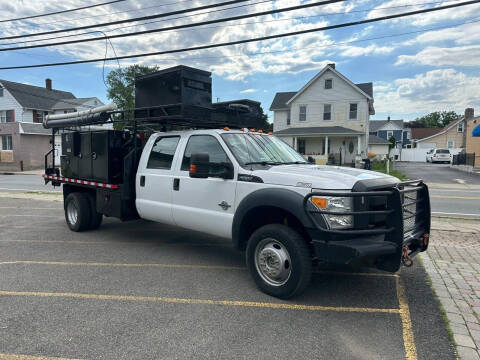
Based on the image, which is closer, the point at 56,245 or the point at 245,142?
the point at 245,142

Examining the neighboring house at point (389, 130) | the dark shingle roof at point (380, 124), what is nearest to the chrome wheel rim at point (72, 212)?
the neighboring house at point (389, 130)

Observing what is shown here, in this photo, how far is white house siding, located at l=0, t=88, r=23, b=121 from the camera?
34.8 m

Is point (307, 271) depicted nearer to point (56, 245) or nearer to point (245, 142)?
point (245, 142)

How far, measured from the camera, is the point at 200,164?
4172mm

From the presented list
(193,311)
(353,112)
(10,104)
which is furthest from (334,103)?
(10,104)

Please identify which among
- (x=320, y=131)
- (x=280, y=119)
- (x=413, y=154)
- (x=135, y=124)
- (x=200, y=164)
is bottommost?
(x=200, y=164)

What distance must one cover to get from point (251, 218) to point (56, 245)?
402 cm

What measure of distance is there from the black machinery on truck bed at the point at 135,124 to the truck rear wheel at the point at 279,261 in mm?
2339

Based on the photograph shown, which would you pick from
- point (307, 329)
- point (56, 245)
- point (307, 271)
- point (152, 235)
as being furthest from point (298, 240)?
point (56, 245)

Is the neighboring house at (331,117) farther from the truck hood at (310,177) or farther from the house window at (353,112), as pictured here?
the truck hood at (310,177)

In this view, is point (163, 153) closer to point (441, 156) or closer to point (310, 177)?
point (310, 177)

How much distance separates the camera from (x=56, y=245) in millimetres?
6207

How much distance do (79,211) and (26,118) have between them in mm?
34626

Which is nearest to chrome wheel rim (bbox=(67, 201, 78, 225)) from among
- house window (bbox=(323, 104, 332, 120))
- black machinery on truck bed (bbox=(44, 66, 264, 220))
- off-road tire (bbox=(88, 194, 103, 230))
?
off-road tire (bbox=(88, 194, 103, 230))
